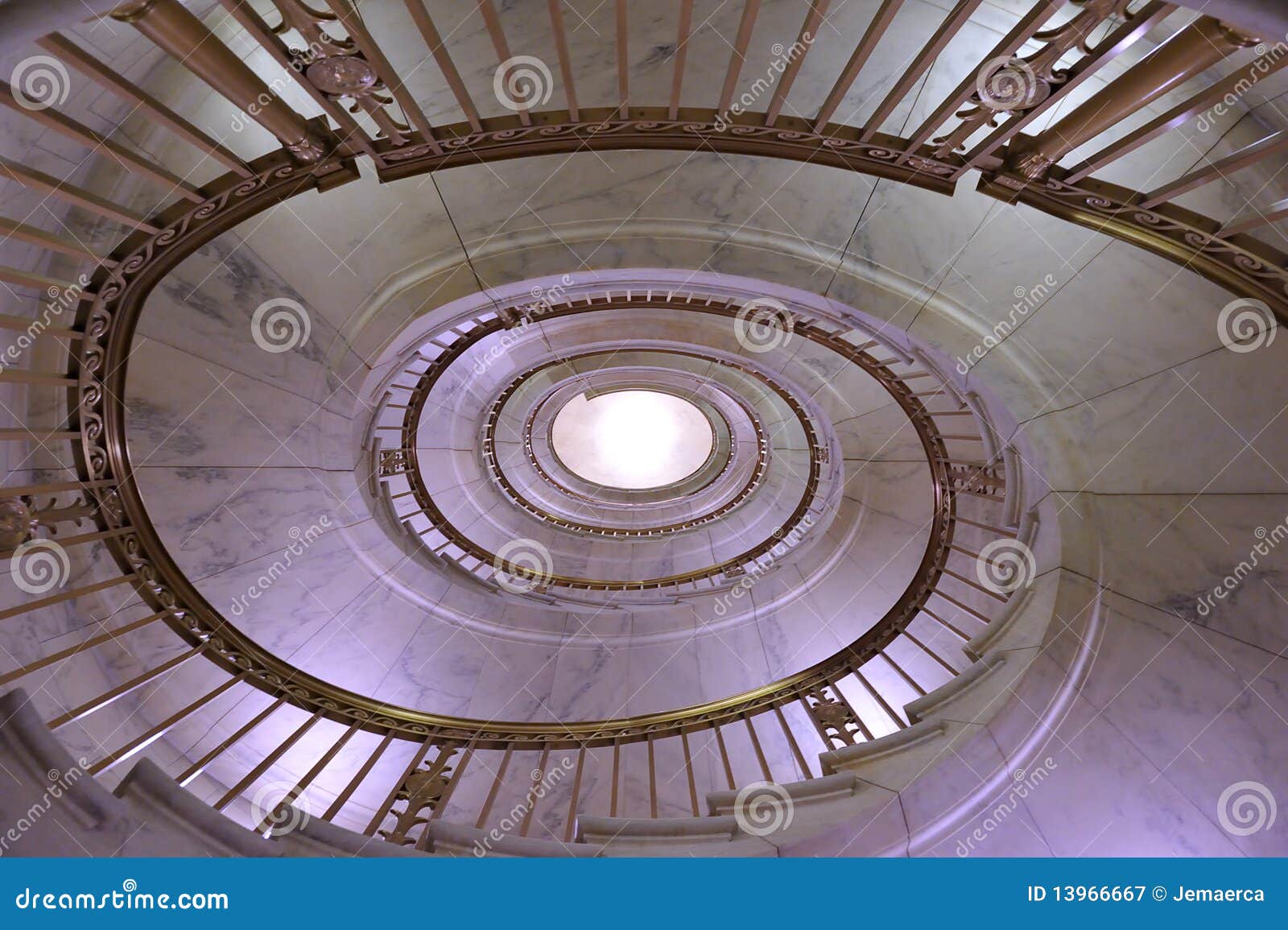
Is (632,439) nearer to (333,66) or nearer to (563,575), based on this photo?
(563,575)

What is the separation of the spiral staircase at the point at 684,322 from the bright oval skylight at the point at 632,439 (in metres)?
4.24

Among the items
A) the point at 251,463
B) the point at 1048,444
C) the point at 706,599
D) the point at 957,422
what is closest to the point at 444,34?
the point at 251,463

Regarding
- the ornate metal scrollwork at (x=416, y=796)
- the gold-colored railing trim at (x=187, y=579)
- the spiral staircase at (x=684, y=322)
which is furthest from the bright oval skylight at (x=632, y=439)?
A: the ornate metal scrollwork at (x=416, y=796)

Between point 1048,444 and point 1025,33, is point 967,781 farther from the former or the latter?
point 1025,33

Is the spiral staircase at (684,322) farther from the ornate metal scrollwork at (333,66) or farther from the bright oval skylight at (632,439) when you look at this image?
the bright oval skylight at (632,439)

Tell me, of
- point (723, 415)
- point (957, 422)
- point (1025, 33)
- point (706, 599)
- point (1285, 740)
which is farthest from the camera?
point (723, 415)

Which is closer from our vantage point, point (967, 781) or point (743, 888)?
point (743, 888)

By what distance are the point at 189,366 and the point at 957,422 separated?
5.09 m

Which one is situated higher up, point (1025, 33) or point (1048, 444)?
point (1025, 33)

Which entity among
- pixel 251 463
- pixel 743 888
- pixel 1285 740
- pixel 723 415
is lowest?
pixel 1285 740

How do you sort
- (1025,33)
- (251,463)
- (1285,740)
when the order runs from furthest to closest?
(251,463) < (1285,740) < (1025,33)

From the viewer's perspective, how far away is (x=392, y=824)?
746cm

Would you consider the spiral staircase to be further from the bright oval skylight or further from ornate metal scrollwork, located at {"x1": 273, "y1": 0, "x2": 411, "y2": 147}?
the bright oval skylight

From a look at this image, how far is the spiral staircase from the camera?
238cm
